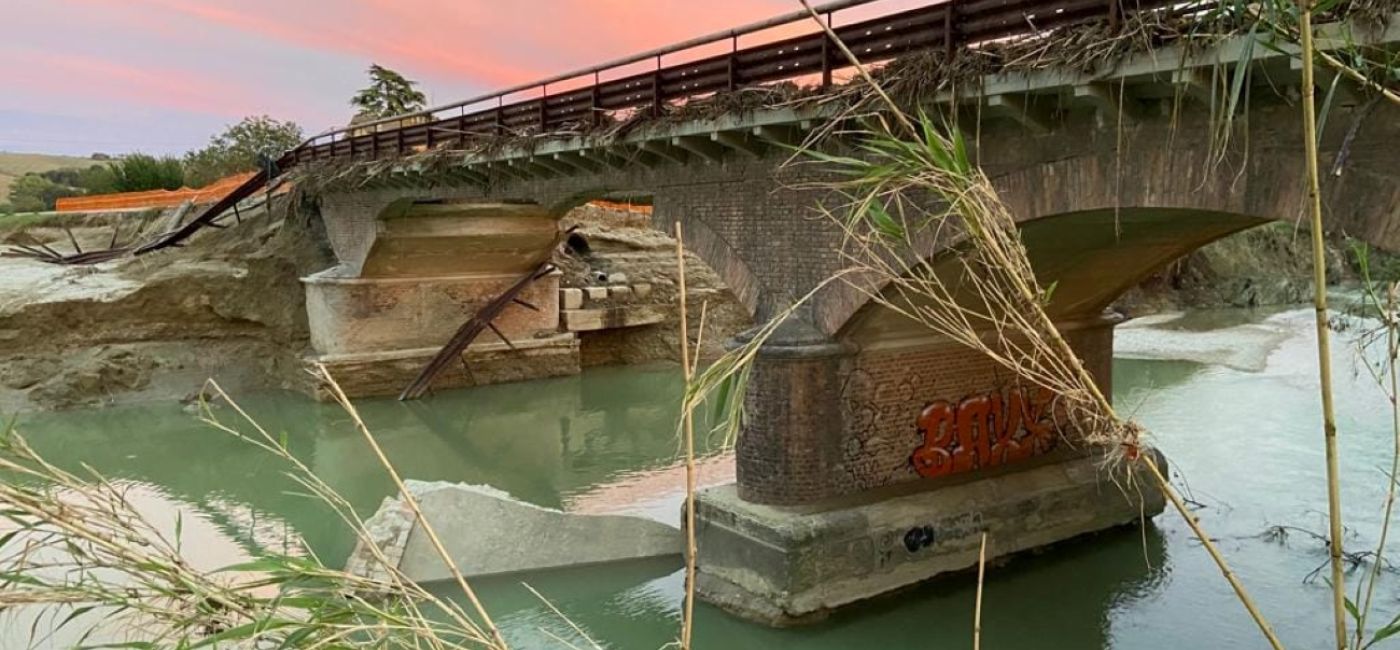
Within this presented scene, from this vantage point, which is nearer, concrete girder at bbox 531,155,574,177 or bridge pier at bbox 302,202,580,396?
concrete girder at bbox 531,155,574,177

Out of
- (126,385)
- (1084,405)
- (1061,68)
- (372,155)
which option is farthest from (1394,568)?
(126,385)

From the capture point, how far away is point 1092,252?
9.82 metres

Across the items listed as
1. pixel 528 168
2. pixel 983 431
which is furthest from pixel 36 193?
pixel 983 431

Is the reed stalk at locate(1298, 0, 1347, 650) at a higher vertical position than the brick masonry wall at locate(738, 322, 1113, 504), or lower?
higher

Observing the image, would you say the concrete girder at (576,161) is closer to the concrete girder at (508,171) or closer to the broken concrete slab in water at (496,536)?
the concrete girder at (508,171)

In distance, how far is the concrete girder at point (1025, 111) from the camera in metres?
7.47

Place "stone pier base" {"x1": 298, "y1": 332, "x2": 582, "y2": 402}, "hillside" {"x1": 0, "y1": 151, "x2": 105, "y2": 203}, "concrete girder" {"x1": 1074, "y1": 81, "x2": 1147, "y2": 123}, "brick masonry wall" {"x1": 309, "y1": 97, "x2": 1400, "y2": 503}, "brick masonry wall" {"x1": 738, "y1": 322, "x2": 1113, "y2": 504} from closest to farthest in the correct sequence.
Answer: "brick masonry wall" {"x1": 309, "y1": 97, "x2": 1400, "y2": 503}
"concrete girder" {"x1": 1074, "y1": 81, "x2": 1147, "y2": 123}
"brick masonry wall" {"x1": 738, "y1": 322, "x2": 1113, "y2": 504}
"stone pier base" {"x1": 298, "y1": 332, "x2": 582, "y2": 402}
"hillside" {"x1": 0, "y1": 151, "x2": 105, "y2": 203}

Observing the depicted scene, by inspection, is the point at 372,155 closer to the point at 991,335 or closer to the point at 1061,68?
the point at 991,335

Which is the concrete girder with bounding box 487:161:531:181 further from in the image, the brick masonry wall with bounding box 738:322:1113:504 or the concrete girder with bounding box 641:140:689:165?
the brick masonry wall with bounding box 738:322:1113:504

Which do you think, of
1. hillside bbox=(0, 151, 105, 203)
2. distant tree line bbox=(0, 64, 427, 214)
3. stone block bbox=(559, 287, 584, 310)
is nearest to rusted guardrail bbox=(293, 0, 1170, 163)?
stone block bbox=(559, 287, 584, 310)

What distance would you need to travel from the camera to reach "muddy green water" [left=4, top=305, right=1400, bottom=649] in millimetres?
9578

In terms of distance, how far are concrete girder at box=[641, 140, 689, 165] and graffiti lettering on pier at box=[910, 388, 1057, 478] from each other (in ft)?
13.9

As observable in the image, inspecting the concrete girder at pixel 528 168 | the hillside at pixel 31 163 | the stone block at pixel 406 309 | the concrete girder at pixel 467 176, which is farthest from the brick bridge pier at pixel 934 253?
the hillside at pixel 31 163

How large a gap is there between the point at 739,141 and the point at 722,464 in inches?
276
